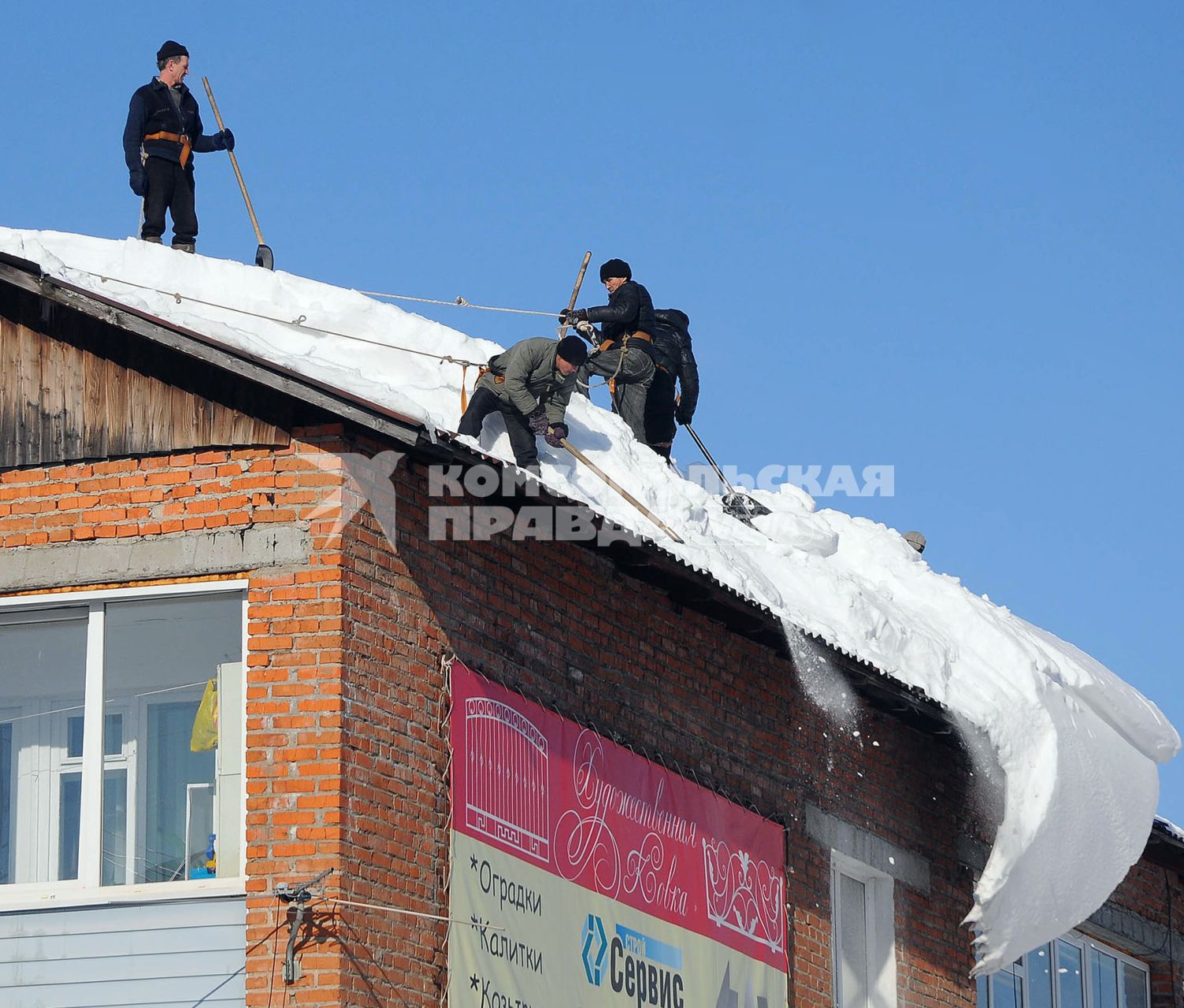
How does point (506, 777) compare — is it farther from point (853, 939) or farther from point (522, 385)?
point (853, 939)

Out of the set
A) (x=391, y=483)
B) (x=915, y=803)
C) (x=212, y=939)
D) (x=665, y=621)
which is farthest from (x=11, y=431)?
(x=915, y=803)

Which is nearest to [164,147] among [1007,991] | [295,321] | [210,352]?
[295,321]

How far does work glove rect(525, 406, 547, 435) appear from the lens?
1373 cm

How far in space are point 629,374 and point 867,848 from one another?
4576mm

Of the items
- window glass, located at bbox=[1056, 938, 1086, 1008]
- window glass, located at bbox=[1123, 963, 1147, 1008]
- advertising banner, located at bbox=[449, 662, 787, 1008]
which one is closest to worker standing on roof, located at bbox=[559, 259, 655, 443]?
advertising banner, located at bbox=[449, 662, 787, 1008]

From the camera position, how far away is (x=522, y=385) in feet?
44.1

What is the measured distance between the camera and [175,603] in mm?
11438

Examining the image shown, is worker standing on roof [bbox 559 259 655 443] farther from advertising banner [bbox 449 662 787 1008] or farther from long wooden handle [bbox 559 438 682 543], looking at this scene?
advertising banner [bbox 449 662 787 1008]

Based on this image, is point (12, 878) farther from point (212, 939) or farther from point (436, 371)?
point (436, 371)

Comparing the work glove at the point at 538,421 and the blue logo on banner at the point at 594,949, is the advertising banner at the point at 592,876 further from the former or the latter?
the work glove at the point at 538,421

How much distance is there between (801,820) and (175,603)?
567 centimetres

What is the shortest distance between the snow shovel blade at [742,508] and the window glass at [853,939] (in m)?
2.99

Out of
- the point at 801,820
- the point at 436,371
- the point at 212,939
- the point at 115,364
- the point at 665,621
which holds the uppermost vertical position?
the point at 436,371

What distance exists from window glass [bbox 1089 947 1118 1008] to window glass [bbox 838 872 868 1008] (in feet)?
14.1
